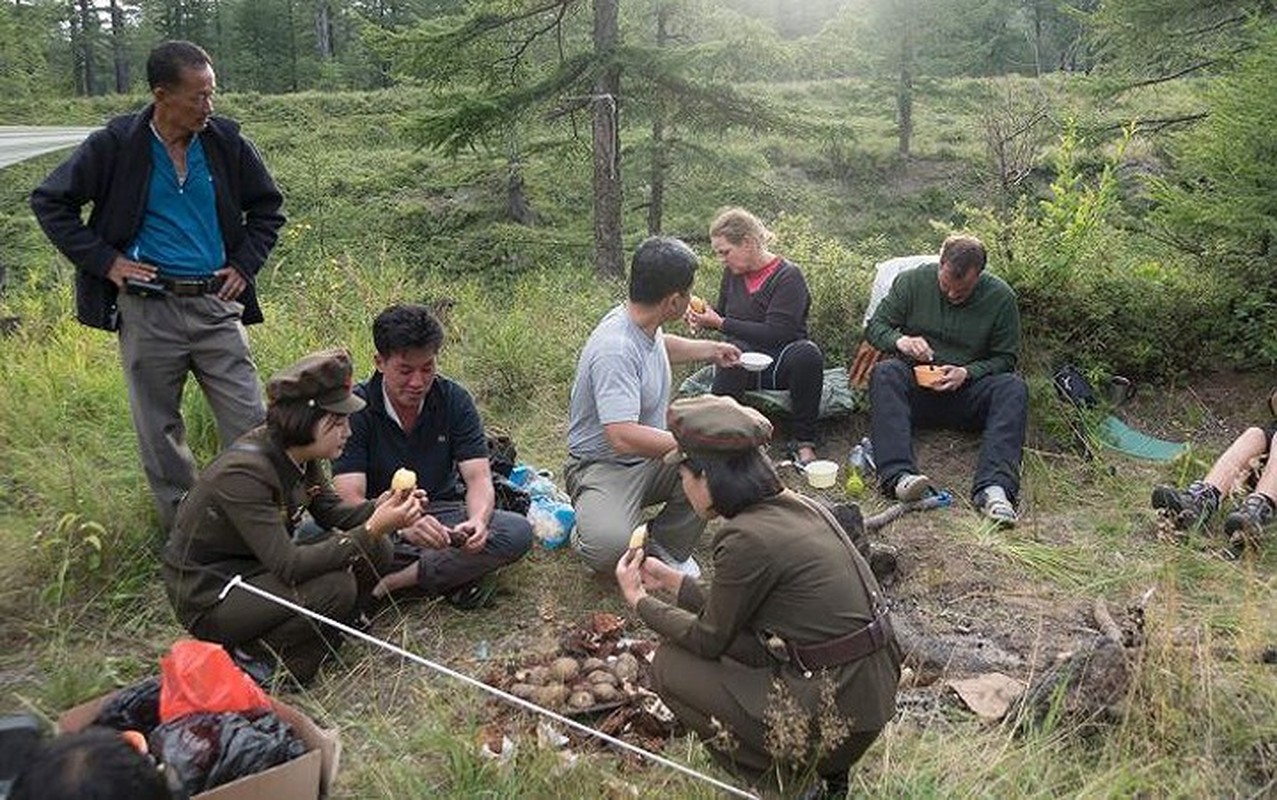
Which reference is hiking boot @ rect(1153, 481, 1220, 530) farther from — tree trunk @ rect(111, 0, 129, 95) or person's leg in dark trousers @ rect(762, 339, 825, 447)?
tree trunk @ rect(111, 0, 129, 95)

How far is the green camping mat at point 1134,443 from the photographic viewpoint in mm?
5234

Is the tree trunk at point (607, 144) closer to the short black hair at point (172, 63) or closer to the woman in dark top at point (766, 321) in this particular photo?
the woman in dark top at point (766, 321)

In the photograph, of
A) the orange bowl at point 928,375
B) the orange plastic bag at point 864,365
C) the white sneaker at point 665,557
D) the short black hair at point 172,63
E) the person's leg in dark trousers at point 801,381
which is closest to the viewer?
the short black hair at point 172,63

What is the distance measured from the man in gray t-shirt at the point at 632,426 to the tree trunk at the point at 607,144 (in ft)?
21.1

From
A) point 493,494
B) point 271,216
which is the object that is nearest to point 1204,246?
point 493,494

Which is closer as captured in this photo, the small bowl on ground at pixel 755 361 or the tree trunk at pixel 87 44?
the small bowl on ground at pixel 755 361

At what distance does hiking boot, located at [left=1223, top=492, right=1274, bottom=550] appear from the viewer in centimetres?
409

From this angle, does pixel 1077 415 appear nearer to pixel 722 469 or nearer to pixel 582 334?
pixel 582 334

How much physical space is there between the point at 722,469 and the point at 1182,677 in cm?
153

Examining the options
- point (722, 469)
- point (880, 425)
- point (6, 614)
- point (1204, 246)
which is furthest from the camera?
point (1204, 246)

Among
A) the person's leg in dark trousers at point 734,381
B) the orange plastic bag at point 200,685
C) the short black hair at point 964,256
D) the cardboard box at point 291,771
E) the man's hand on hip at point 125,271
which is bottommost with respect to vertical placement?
the cardboard box at point 291,771

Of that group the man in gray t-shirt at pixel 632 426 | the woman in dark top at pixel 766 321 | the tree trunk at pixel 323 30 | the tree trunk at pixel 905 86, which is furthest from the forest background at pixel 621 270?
the tree trunk at pixel 323 30

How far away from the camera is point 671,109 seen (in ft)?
35.2

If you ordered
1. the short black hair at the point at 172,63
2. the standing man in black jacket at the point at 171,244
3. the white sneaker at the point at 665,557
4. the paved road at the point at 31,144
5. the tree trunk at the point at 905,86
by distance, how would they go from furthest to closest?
1. the tree trunk at the point at 905,86
2. the paved road at the point at 31,144
3. the white sneaker at the point at 665,557
4. the standing man in black jacket at the point at 171,244
5. the short black hair at the point at 172,63
